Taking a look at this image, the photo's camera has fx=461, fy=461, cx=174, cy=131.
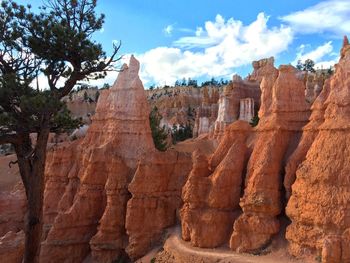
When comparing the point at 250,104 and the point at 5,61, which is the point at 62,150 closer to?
the point at 5,61

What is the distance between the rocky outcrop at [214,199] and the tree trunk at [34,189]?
8.99 meters

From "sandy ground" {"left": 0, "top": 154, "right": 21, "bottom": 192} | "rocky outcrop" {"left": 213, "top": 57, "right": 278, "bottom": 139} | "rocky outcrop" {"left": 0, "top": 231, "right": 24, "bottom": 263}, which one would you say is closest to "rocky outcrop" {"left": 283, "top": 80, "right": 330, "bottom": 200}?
"rocky outcrop" {"left": 0, "top": 231, "right": 24, "bottom": 263}

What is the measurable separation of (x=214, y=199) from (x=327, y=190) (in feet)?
19.4

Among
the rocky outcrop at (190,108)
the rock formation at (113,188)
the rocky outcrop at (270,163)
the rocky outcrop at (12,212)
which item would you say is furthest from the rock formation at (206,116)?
the rocky outcrop at (270,163)

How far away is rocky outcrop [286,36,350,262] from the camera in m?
16.7

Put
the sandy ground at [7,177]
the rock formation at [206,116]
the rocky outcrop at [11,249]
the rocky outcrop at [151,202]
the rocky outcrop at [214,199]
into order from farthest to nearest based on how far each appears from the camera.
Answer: the rock formation at [206,116]
the sandy ground at [7,177]
the rocky outcrop at [151,202]
the rocky outcrop at [11,249]
the rocky outcrop at [214,199]

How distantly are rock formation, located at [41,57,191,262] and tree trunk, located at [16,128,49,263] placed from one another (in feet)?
33.8

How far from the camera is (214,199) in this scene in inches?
853

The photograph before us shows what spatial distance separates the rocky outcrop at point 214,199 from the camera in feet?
70.4

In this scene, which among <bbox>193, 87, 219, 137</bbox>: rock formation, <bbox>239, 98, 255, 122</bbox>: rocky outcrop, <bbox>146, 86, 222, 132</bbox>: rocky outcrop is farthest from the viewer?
<bbox>146, 86, 222, 132</bbox>: rocky outcrop

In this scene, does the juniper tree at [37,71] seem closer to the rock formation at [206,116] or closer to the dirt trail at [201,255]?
the dirt trail at [201,255]

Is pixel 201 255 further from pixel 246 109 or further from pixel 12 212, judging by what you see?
pixel 246 109

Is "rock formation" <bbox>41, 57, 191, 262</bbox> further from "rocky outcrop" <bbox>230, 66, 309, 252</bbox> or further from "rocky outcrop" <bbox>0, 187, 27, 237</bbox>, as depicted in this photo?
"rocky outcrop" <bbox>230, 66, 309, 252</bbox>

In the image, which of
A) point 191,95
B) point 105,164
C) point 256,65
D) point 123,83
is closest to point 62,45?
point 105,164
